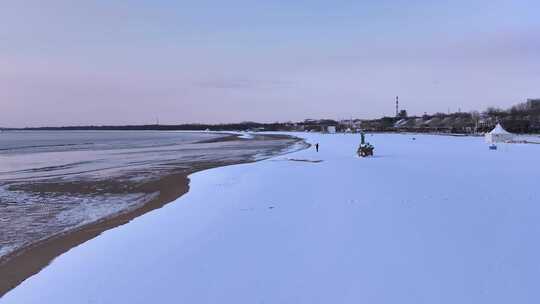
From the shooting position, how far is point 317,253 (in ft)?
24.1

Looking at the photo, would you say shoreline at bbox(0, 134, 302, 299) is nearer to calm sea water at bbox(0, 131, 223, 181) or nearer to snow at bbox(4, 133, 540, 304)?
snow at bbox(4, 133, 540, 304)

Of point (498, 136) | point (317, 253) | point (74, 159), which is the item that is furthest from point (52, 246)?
point (498, 136)

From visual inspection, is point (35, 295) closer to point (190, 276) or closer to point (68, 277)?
point (68, 277)

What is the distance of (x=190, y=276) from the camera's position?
6.48 metres

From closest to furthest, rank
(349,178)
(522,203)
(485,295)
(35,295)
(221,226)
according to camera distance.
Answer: (485,295) → (35,295) → (221,226) → (522,203) → (349,178)

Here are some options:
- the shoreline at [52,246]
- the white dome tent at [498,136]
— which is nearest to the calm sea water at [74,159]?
the shoreline at [52,246]

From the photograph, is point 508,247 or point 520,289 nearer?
Result: point 520,289

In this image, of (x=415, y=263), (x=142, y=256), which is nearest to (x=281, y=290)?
(x=415, y=263)

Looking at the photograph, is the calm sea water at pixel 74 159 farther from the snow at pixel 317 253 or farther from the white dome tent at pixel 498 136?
the white dome tent at pixel 498 136

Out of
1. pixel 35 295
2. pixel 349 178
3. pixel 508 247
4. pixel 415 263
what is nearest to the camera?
pixel 35 295

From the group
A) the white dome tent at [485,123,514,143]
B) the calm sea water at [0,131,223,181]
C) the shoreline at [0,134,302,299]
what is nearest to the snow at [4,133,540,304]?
the shoreline at [0,134,302,299]

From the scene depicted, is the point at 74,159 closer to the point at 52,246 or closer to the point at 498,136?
the point at 52,246

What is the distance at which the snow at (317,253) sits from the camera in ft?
19.0

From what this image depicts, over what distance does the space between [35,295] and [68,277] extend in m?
0.68
